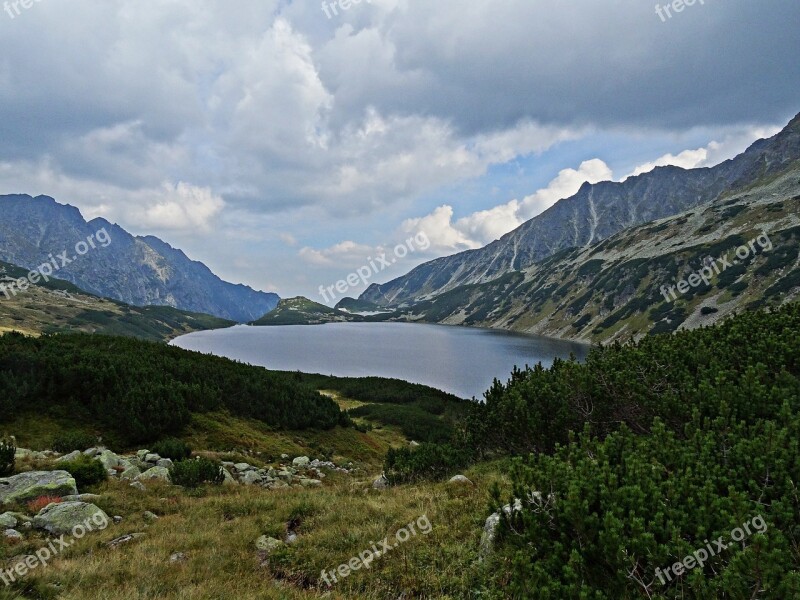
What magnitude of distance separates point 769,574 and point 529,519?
2.60m

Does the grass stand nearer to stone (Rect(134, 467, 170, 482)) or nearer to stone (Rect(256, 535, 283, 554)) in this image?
stone (Rect(256, 535, 283, 554))

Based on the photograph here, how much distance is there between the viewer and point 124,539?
888cm

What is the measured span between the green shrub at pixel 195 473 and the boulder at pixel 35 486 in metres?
3.01

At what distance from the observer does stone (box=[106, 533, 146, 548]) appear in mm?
8594

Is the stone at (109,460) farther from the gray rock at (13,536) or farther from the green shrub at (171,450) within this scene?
the gray rock at (13,536)

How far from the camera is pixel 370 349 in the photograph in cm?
14588

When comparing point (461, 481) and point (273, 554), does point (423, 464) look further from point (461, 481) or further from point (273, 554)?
point (273, 554)

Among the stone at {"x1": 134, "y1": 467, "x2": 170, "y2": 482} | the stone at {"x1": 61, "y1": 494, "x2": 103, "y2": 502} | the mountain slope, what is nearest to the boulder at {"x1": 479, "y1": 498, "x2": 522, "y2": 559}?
the stone at {"x1": 61, "y1": 494, "x2": 103, "y2": 502}

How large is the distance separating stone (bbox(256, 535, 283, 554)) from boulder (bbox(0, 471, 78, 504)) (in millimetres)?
6921

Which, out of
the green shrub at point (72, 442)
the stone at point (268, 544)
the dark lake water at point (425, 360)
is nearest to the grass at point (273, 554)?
the stone at point (268, 544)

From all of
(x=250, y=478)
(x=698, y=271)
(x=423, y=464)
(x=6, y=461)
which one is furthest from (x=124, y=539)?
(x=698, y=271)

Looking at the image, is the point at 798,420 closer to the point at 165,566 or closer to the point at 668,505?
the point at 668,505

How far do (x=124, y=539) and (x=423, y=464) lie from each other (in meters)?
9.33

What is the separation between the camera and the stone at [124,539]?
28.2ft
